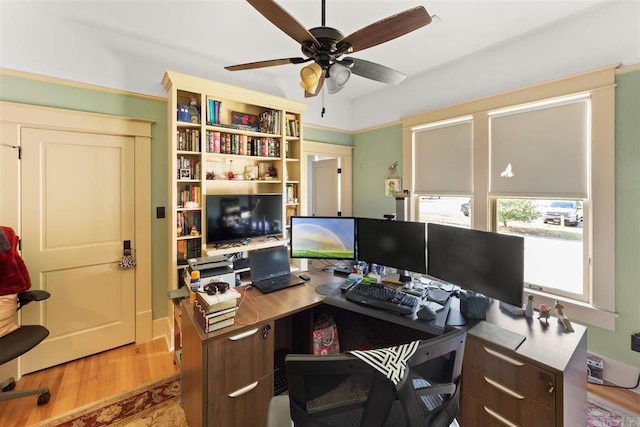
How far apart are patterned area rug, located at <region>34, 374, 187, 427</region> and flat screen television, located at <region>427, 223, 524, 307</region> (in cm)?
198

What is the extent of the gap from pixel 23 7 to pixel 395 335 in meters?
3.86

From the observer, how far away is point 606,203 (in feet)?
6.61

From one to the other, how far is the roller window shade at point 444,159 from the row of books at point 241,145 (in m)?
1.76

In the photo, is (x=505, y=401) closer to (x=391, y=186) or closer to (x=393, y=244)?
(x=393, y=244)

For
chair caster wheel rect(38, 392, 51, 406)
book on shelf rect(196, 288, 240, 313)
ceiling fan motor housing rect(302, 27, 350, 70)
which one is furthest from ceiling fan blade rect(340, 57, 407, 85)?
chair caster wheel rect(38, 392, 51, 406)

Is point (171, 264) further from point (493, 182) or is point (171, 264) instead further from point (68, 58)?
point (493, 182)

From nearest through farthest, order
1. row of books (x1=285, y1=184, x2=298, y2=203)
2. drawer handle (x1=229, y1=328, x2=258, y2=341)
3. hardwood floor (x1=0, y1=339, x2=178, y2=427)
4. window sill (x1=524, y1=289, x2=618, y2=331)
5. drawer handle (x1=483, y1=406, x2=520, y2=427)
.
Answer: drawer handle (x1=483, y1=406, x2=520, y2=427) < drawer handle (x1=229, y1=328, x2=258, y2=341) < hardwood floor (x1=0, y1=339, x2=178, y2=427) < window sill (x1=524, y1=289, x2=618, y2=331) < row of books (x1=285, y1=184, x2=298, y2=203)

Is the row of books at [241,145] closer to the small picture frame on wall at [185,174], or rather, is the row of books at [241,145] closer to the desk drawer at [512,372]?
the small picture frame on wall at [185,174]

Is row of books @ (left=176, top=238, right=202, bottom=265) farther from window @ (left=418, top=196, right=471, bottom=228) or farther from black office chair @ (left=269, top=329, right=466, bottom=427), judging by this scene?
window @ (left=418, top=196, right=471, bottom=228)

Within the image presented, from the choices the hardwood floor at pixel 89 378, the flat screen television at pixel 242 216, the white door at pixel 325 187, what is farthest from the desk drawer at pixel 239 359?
the white door at pixel 325 187

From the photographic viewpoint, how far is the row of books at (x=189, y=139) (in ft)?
8.75

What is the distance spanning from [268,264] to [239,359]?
0.77 m

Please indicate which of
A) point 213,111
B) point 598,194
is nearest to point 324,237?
point 213,111

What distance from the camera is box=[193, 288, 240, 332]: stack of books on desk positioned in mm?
1333
